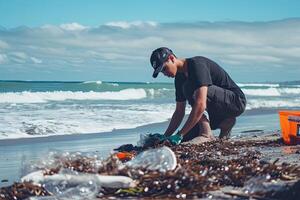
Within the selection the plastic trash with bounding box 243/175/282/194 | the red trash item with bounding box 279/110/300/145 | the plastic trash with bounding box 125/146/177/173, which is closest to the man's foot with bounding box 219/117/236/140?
the red trash item with bounding box 279/110/300/145

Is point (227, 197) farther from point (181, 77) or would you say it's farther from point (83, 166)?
point (181, 77)

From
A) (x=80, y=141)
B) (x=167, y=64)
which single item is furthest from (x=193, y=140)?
(x=80, y=141)

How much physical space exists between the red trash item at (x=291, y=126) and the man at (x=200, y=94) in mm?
570

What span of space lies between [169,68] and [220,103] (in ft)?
2.82

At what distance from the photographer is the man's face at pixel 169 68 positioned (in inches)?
197

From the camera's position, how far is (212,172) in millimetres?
3262

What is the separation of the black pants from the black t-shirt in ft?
0.29

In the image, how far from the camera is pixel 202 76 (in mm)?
5129

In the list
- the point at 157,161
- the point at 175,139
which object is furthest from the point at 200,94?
the point at 157,161

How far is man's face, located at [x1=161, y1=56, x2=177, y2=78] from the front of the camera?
16.4ft

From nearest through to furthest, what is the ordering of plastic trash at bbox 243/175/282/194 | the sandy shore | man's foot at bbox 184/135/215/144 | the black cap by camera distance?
plastic trash at bbox 243/175/282/194, the black cap, man's foot at bbox 184/135/215/144, the sandy shore

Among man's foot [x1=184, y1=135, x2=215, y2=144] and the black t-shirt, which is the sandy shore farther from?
the black t-shirt

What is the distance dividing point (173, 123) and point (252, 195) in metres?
2.92

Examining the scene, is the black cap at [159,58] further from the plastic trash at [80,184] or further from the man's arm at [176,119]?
the plastic trash at [80,184]
